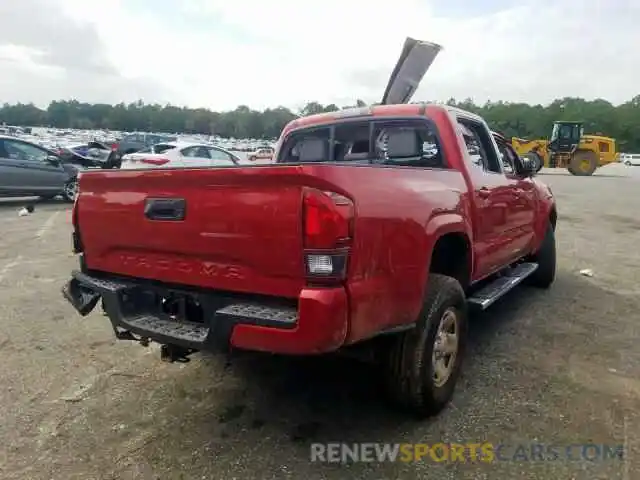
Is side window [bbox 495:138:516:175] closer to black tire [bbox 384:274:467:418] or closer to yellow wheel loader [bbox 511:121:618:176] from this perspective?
black tire [bbox 384:274:467:418]

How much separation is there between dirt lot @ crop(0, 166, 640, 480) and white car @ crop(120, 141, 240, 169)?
9631 mm

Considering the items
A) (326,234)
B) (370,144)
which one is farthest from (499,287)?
(326,234)

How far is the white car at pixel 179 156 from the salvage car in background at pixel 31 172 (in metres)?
1.54

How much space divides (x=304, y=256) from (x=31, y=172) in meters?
12.9

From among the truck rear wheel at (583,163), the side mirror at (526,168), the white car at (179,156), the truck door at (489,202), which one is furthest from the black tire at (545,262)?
the truck rear wheel at (583,163)

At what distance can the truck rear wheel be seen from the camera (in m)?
29.1

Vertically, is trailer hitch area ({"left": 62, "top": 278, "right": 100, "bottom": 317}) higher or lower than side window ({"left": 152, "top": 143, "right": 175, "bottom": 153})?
lower

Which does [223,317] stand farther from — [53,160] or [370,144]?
[53,160]

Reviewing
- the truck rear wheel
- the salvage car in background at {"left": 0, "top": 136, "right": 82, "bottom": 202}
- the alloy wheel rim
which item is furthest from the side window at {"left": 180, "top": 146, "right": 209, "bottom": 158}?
the truck rear wheel

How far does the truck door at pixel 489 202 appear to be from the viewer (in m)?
3.97

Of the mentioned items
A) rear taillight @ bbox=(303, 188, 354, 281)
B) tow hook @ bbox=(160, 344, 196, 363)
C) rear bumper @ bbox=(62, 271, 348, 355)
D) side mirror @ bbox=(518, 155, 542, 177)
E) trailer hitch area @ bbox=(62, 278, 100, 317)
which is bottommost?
tow hook @ bbox=(160, 344, 196, 363)

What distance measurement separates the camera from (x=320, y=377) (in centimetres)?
376

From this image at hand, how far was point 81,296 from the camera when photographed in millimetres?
3459

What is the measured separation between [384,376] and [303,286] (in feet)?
2.89
